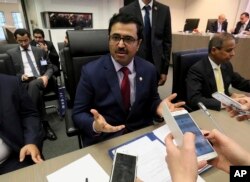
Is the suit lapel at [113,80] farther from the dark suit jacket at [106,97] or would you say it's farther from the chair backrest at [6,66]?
the chair backrest at [6,66]

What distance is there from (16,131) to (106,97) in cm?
52

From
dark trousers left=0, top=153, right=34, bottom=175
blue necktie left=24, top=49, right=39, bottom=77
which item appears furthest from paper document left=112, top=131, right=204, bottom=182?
blue necktie left=24, top=49, right=39, bottom=77

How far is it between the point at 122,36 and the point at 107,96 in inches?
14.6

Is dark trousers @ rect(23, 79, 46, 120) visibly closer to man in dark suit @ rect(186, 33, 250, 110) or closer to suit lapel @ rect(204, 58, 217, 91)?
man in dark suit @ rect(186, 33, 250, 110)

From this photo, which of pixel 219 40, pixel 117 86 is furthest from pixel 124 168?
pixel 219 40

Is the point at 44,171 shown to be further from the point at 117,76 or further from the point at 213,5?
the point at 213,5

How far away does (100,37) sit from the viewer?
137cm

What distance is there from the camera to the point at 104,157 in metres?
0.81

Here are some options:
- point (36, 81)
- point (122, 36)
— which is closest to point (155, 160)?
point (122, 36)

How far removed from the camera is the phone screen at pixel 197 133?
0.69 meters

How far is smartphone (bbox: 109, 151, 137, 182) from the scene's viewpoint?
0.58m

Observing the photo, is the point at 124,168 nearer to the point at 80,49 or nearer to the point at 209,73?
the point at 80,49

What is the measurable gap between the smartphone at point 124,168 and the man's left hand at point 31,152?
53cm

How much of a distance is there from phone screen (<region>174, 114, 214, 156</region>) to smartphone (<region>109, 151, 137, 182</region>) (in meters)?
0.21
